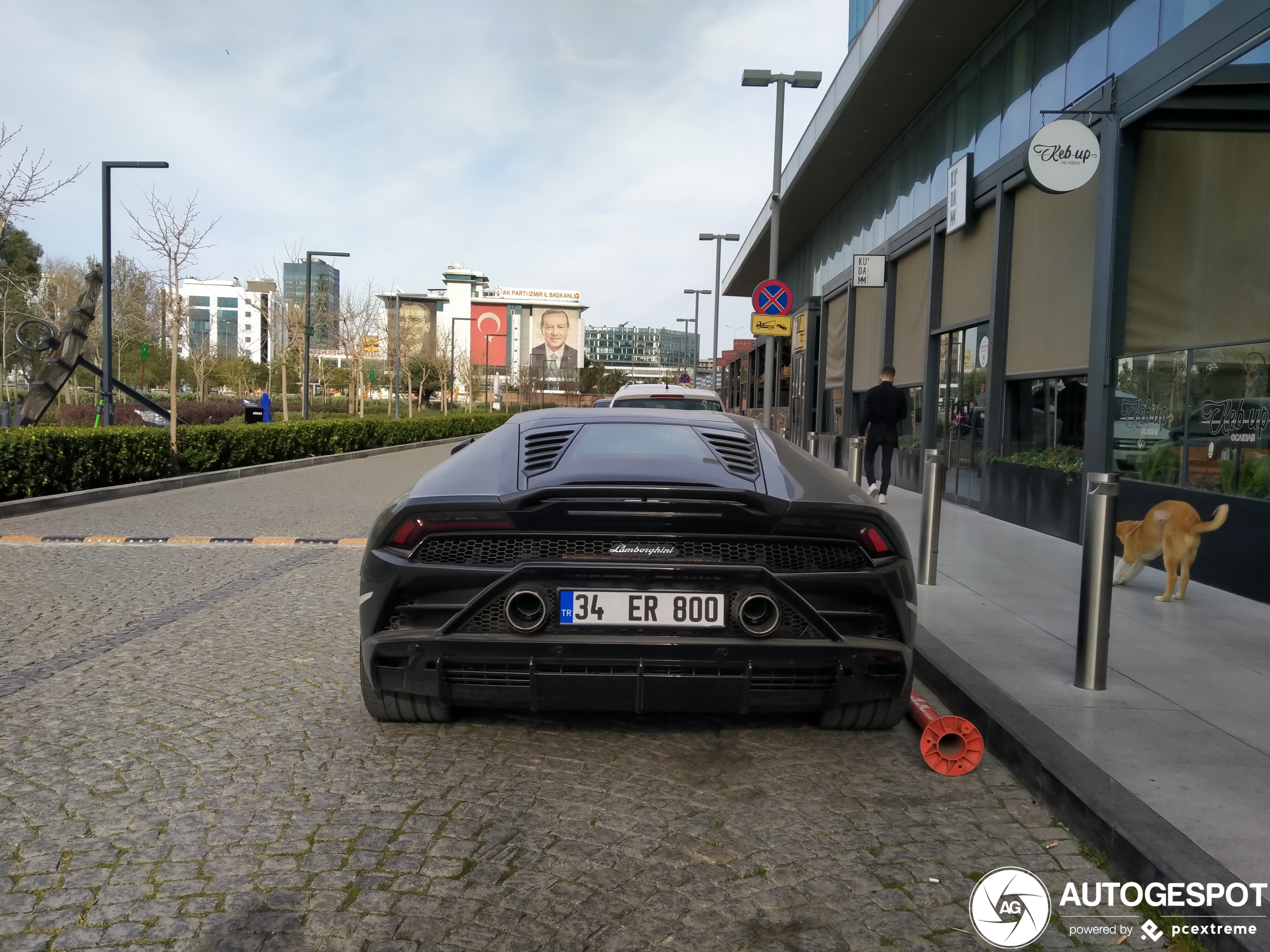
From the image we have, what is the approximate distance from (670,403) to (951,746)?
6.87m

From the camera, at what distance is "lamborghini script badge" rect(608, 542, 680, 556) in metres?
3.43

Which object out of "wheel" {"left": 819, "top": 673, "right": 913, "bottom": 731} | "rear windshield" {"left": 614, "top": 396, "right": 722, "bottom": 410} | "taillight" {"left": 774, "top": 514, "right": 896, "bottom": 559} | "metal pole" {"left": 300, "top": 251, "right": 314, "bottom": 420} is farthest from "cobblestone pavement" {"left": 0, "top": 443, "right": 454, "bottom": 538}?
"metal pole" {"left": 300, "top": 251, "right": 314, "bottom": 420}

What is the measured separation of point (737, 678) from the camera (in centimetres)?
335

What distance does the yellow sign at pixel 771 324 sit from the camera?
635 inches

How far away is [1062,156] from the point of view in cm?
962

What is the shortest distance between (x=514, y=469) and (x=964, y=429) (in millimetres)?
12432

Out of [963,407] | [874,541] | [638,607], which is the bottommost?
[638,607]

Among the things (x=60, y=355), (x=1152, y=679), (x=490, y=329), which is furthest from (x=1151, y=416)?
(x=490, y=329)

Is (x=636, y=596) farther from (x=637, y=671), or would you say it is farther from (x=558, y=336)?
(x=558, y=336)

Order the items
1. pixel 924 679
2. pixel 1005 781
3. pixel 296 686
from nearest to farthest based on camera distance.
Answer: pixel 1005 781 → pixel 296 686 → pixel 924 679

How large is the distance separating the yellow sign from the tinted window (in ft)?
19.4

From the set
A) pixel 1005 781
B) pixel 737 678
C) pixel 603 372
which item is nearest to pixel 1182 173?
pixel 1005 781

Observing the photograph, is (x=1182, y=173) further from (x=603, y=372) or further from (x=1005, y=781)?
(x=603, y=372)

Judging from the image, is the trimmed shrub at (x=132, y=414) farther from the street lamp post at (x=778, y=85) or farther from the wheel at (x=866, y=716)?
the wheel at (x=866, y=716)
